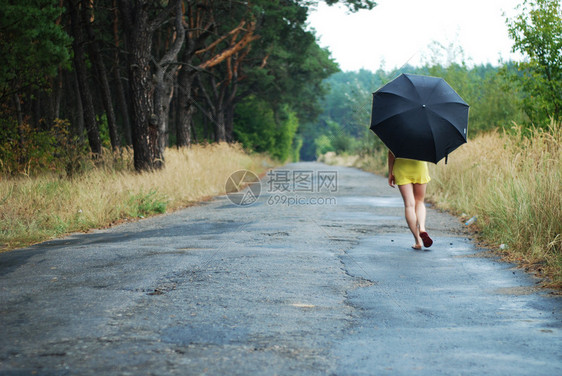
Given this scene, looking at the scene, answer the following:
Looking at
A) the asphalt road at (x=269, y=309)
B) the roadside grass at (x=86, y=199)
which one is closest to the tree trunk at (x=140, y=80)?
the roadside grass at (x=86, y=199)

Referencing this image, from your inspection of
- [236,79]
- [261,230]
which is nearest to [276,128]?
[236,79]

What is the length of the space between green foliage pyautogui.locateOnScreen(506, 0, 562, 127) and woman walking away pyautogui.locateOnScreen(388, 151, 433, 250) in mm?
5357

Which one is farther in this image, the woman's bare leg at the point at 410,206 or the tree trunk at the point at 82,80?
the tree trunk at the point at 82,80

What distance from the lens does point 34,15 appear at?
19.7 metres

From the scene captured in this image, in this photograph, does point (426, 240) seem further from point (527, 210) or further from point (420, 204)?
point (527, 210)

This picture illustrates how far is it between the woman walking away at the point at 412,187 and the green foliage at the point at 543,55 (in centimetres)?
536

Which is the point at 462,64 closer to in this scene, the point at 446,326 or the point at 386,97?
the point at 386,97

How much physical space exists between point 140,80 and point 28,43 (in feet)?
16.8

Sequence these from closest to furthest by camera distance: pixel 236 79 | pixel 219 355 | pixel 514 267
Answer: pixel 219 355 → pixel 514 267 → pixel 236 79

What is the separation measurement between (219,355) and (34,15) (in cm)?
1848

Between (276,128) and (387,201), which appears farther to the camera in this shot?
(276,128)

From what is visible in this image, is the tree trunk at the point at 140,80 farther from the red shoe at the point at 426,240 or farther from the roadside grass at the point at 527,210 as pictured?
the red shoe at the point at 426,240

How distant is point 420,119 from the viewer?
8.51 m

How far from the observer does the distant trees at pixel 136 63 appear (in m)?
18.2
